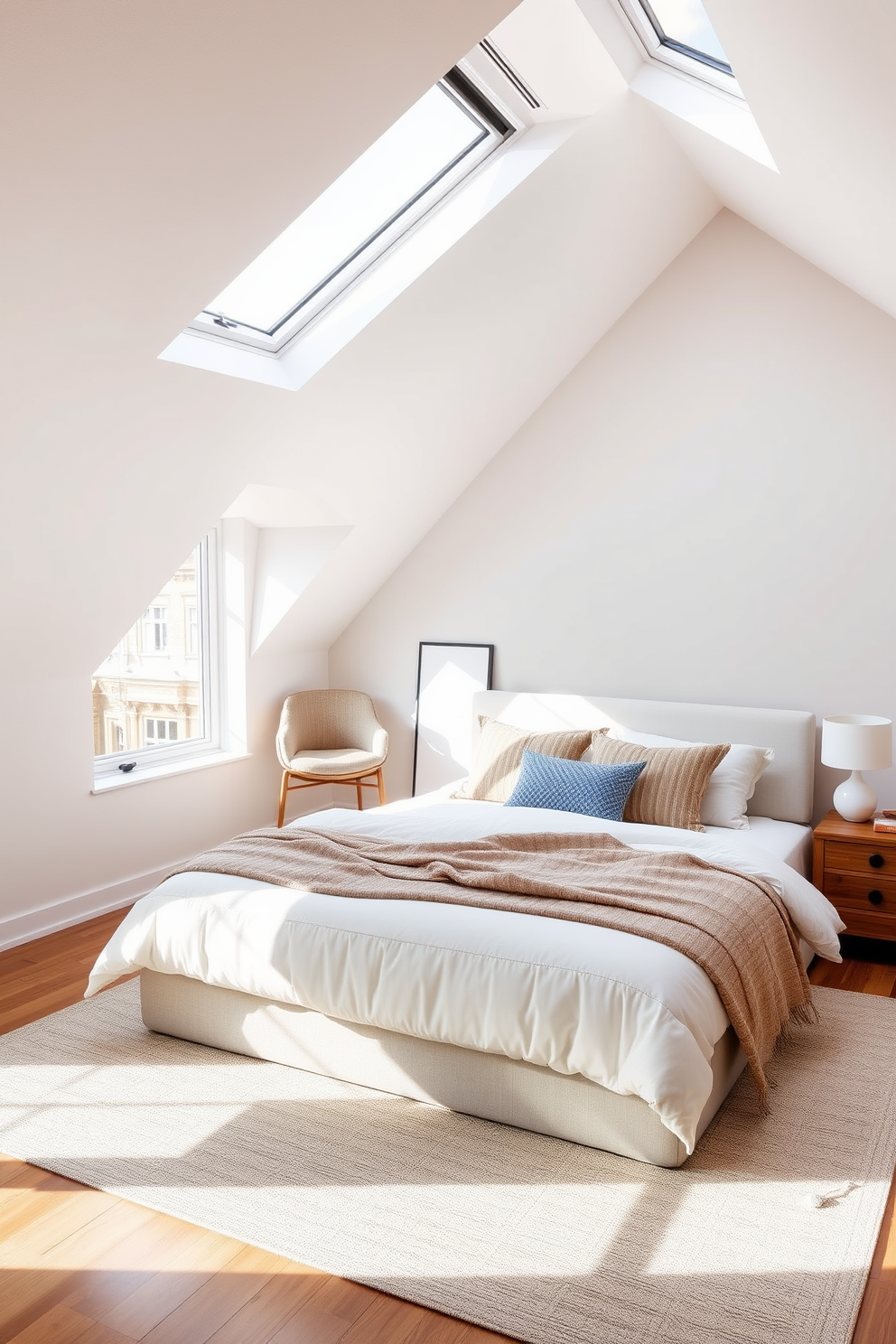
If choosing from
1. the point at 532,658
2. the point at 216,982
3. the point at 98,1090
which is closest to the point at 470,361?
the point at 532,658

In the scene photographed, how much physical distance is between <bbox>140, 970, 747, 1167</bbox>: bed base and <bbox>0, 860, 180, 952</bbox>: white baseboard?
0.83 metres

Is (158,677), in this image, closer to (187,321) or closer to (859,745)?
(187,321)

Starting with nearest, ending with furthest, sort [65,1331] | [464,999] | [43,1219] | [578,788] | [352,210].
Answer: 1. [65,1331]
2. [43,1219]
3. [464,999]
4. [352,210]
5. [578,788]

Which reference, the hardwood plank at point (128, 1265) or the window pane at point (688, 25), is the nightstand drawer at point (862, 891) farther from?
the window pane at point (688, 25)

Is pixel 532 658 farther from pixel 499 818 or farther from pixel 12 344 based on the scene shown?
pixel 12 344

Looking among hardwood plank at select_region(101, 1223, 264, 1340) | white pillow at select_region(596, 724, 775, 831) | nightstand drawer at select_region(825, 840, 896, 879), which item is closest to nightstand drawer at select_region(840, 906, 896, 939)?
nightstand drawer at select_region(825, 840, 896, 879)

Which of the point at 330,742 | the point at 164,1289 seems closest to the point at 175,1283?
the point at 164,1289

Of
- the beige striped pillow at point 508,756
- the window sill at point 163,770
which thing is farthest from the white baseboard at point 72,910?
the beige striped pillow at point 508,756

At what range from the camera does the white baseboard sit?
405 centimetres

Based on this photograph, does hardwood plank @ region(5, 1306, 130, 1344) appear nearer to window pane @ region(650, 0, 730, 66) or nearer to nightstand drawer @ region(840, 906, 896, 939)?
nightstand drawer @ region(840, 906, 896, 939)

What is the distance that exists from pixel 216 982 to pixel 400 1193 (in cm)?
89

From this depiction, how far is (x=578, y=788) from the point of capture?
4.04m

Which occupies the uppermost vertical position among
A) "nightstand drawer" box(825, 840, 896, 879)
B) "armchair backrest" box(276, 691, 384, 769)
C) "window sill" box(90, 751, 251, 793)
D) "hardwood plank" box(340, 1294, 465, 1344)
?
"armchair backrest" box(276, 691, 384, 769)

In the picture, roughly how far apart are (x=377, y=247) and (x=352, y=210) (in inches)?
6.7
